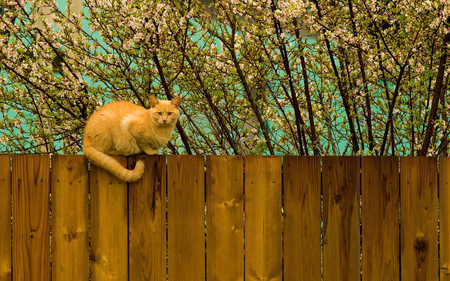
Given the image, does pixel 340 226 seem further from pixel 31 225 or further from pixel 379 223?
pixel 31 225

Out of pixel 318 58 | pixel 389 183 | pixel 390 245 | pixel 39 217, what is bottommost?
pixel 390 245

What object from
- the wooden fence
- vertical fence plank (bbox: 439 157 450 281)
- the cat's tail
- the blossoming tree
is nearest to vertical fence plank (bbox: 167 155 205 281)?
the wooden fence

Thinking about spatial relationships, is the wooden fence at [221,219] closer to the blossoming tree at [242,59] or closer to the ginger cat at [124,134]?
the ginger cat at [124,134]

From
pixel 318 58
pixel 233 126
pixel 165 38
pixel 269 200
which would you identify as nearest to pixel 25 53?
pixel 165 38

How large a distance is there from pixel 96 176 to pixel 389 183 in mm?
1735

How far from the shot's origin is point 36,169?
101 inches

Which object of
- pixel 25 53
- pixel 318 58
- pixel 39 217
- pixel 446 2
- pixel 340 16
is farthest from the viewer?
pixel 25 53

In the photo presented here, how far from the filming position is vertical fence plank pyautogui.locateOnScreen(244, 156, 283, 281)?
8.49 feet

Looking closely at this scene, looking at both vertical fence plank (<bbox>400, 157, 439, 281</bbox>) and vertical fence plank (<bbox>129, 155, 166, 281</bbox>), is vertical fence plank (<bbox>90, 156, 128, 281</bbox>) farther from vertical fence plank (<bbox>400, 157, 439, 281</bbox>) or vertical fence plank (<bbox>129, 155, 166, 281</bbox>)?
vertical fence plank (<bbox>400, 157, 439, 281</bbox>)

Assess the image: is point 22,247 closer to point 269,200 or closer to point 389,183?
point 269,200

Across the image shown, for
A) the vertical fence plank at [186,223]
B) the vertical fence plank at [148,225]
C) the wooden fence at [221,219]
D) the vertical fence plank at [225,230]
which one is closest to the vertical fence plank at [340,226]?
the wooden fence at [221,219]

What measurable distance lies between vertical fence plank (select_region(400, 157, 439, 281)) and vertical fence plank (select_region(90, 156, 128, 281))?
65.4 inches

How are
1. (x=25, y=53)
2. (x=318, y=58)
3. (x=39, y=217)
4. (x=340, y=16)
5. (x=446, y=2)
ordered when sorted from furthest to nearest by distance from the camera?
1. (x=25, y=53)
2. (x=318, y=58)
3. (x=340, y=16)
4. (x=446, y=2)
5. (x=39, y=217)

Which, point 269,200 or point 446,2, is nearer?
point 269,200
